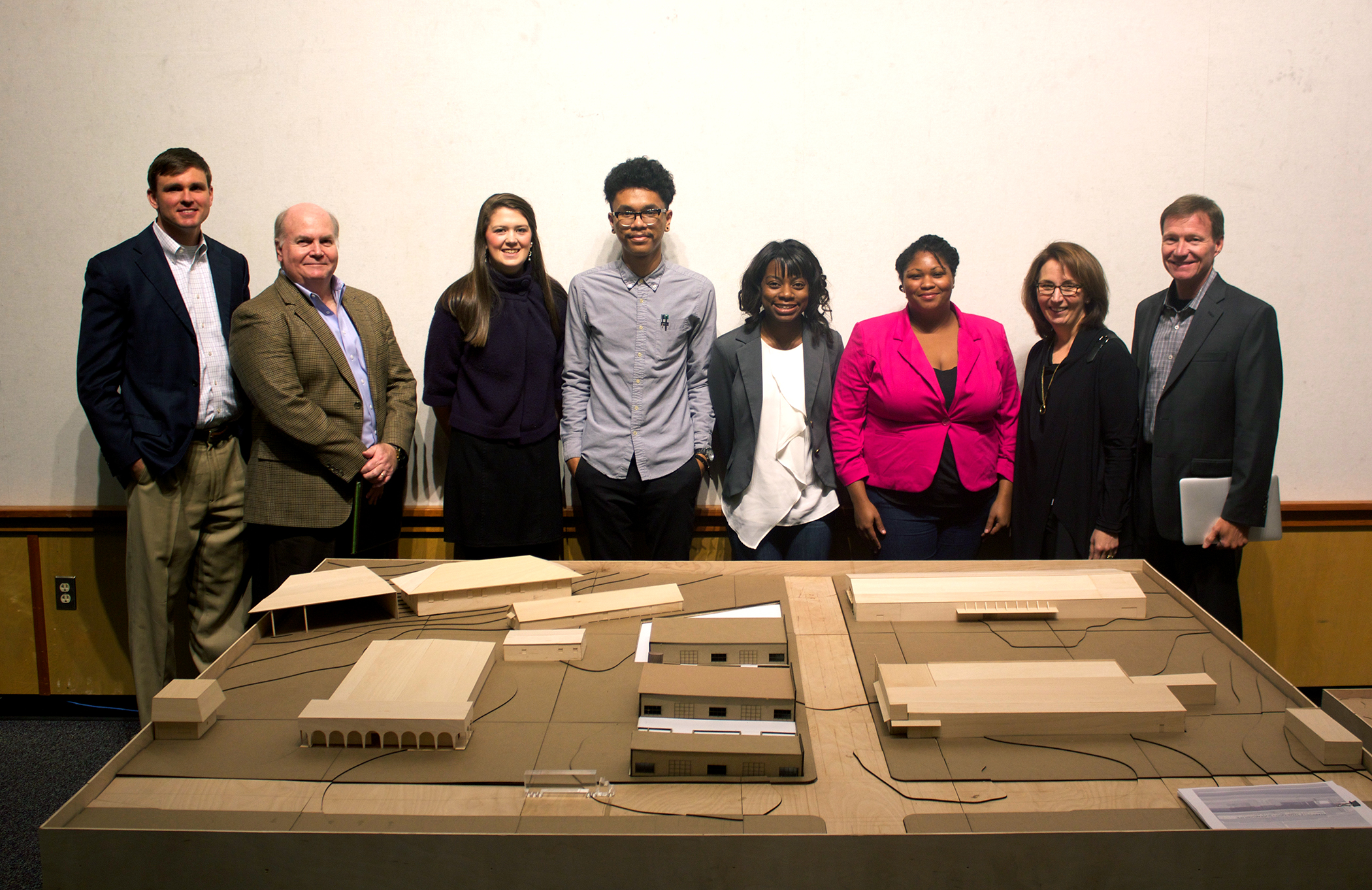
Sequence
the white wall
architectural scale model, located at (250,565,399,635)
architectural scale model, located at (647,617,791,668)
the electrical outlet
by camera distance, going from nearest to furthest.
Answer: architectural scale model, located at (647,617,791,668), architectural scale model, located at (250,565,399,635), the white wall, the electrical outlet

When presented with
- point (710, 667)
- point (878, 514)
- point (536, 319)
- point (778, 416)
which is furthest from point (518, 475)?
point (710, 667)

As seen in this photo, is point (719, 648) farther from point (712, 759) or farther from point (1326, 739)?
point (1326, 739)

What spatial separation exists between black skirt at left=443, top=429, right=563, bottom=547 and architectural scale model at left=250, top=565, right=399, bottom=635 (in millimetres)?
643

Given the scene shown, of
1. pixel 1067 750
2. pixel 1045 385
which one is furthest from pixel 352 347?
pixel 1067 750

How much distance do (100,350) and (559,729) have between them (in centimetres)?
193

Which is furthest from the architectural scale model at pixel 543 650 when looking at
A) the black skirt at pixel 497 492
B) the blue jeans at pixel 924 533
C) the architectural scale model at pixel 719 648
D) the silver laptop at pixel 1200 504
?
the silver laptop at pixel 1200 504

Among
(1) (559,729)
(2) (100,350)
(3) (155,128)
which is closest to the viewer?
(1) (559,729)

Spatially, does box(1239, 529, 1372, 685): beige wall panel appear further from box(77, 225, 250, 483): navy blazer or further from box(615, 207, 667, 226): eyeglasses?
box(77, 225, 250, 483): navy blazer

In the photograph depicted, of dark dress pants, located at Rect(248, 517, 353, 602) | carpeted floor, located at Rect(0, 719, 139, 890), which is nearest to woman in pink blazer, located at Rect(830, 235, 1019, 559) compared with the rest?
dark dress pants, located at Rect(248, 517, 353, 602)

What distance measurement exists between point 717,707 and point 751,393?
1359 mm

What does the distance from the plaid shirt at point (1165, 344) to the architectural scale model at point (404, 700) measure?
6.46ft

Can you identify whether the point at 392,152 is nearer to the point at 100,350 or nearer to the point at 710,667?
the point at 100,350

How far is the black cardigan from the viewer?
2.46 meters

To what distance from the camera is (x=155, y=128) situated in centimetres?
289
